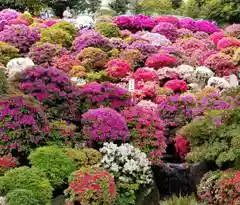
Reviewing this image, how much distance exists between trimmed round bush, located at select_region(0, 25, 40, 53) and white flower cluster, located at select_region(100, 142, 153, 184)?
29.5 ft

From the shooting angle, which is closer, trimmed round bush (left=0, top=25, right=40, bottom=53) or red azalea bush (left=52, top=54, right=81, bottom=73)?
red azalea bush (left=52, top=54, right=81, bottom=73)

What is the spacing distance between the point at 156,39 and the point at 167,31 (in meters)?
1.87

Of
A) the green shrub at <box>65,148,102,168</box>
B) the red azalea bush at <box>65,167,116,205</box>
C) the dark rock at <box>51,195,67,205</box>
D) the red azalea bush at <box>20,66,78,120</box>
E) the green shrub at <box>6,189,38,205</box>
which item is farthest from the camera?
the red azalea bush at <box>20,66,78,120</box>

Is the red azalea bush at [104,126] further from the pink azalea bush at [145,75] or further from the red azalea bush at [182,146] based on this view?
the pink azalea bush at [145,75]

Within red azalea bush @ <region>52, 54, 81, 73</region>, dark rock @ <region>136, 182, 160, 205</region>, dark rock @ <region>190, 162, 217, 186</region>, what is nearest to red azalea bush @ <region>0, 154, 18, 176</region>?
dark rock @ <region>136, 182, 160, 205</region>

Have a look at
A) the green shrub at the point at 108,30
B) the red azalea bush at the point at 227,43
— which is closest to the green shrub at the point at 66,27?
the green shrub at the point at 108,30

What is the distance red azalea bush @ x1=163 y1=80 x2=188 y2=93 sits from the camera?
48.3ft

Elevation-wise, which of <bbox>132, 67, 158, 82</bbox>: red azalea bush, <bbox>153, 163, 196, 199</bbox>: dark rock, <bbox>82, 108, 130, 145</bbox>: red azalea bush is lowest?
<bbox>153, 163, 196, 199</bbox>: dark rock

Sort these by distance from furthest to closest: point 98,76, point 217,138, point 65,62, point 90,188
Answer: point 65,62 → point 98,76 → point 217,138 → point 90,188

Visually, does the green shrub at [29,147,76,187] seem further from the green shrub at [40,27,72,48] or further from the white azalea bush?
the green shrub at [40,27,72,48]

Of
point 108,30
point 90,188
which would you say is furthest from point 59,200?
point 108,30

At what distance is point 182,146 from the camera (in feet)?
36.1

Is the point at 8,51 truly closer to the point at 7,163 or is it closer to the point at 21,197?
the point at 7,163

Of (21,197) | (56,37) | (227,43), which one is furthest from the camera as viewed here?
(227,43)
